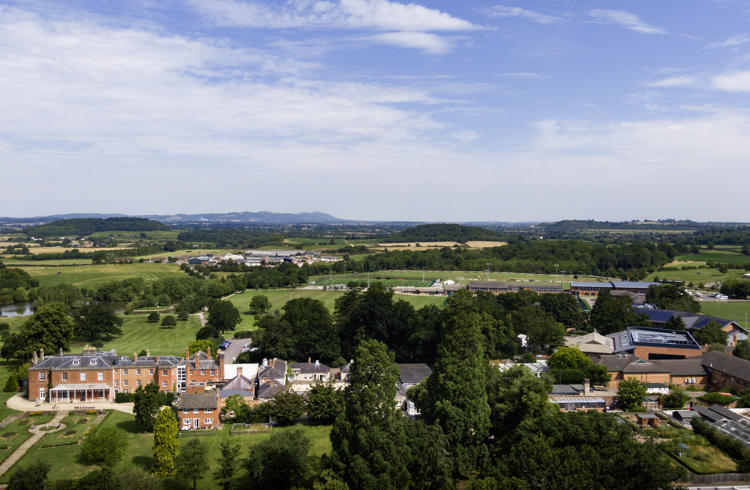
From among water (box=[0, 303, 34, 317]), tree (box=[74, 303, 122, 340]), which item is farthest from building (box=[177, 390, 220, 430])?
water (box=[0, 303, 34, 317])

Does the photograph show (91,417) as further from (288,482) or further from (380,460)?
(380,460)

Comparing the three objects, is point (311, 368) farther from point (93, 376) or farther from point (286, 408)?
point (93, 376)

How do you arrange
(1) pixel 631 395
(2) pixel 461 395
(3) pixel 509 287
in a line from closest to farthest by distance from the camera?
(2) pixel 461 395
(1) pixel 631 395
(3) pixel 509 287

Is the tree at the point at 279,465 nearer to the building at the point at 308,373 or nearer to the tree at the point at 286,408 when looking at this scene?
the tree at the point at 286,408

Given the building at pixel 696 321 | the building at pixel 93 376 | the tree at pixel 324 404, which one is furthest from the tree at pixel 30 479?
the building at pixel 696 321

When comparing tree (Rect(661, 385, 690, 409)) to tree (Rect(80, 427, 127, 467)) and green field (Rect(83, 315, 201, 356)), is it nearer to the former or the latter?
tree (Rect(80, 427, 127, 467))

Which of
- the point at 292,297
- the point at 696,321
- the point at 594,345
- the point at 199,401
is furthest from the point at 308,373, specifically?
the point at 696,321
